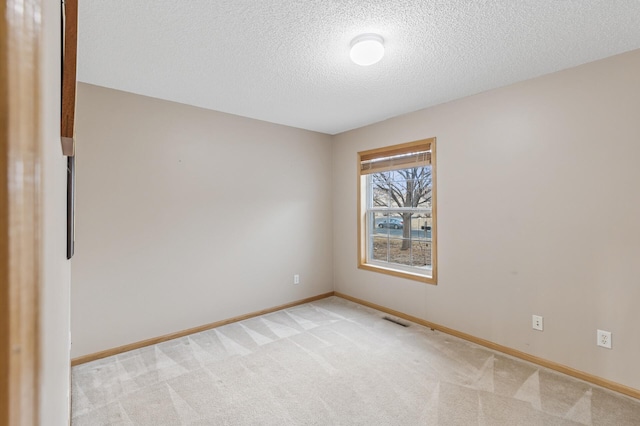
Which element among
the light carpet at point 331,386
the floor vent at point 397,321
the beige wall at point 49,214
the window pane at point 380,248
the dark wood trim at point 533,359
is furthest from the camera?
the window pane at point 380,248

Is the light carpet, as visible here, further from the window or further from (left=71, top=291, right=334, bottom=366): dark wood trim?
the window

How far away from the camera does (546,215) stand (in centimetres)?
268

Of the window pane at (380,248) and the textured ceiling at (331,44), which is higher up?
the textured ceiling at (331,44)

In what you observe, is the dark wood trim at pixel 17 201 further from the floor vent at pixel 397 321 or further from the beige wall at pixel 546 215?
the floor vent at pixel 397 321

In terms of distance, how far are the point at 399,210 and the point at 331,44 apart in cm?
234

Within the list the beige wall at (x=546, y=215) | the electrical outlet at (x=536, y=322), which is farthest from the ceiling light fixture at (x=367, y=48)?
the electrical outlet at (x=536, y=322)

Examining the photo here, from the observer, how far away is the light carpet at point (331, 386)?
81.0 inches

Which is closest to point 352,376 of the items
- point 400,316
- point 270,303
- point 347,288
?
point 400,316

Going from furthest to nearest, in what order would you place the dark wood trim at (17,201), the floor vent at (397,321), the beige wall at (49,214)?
the floor vent at (397,321) → the beige wall at (49,214) → the dark wood trim at (17,201)

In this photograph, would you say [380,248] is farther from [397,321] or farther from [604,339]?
[604,339]

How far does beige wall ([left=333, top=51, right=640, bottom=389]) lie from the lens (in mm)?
2307

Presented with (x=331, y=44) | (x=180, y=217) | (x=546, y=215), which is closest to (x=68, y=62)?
(x=331, y=44)

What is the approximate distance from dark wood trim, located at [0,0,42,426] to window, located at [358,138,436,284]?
11.7ft

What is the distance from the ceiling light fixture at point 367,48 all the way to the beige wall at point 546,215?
150cm
